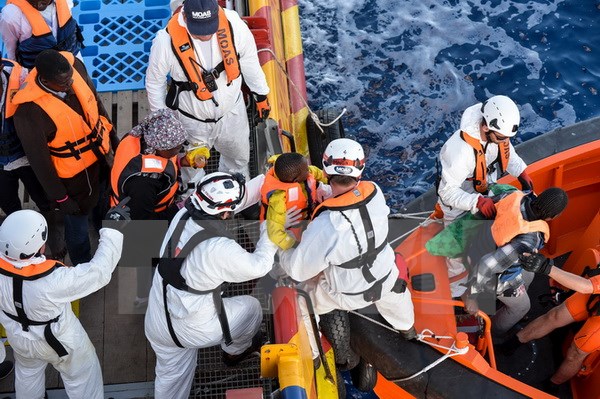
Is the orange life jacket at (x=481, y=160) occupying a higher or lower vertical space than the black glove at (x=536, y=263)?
higher

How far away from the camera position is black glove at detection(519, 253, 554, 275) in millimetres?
3504

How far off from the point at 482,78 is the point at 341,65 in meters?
1.49

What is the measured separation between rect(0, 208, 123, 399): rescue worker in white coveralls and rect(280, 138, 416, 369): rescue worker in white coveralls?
0.96m

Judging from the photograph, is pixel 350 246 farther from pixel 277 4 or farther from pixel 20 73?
pixel 277 4

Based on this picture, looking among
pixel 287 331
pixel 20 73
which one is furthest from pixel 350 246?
pixel 20 73

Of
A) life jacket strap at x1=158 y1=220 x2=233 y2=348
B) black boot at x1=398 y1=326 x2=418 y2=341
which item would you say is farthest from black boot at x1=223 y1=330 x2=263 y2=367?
black boot at x1=398 y1=326 x2=418 y2=341

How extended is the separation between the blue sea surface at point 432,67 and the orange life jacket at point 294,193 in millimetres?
2982

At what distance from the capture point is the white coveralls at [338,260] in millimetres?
3229

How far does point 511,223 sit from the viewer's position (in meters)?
3.46

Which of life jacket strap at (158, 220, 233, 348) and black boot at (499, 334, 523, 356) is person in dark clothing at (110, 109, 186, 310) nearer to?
life jacket strap at (158, 220, 233, 348)

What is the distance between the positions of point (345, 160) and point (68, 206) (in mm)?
1719

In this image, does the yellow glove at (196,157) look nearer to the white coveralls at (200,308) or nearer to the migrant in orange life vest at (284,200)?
the white coveralls at (200,308)

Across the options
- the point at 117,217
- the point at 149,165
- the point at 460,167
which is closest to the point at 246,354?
the point at 117,217

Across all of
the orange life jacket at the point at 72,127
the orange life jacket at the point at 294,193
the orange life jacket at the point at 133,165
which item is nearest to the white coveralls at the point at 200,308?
the orange life jacket at the point at 294,193
